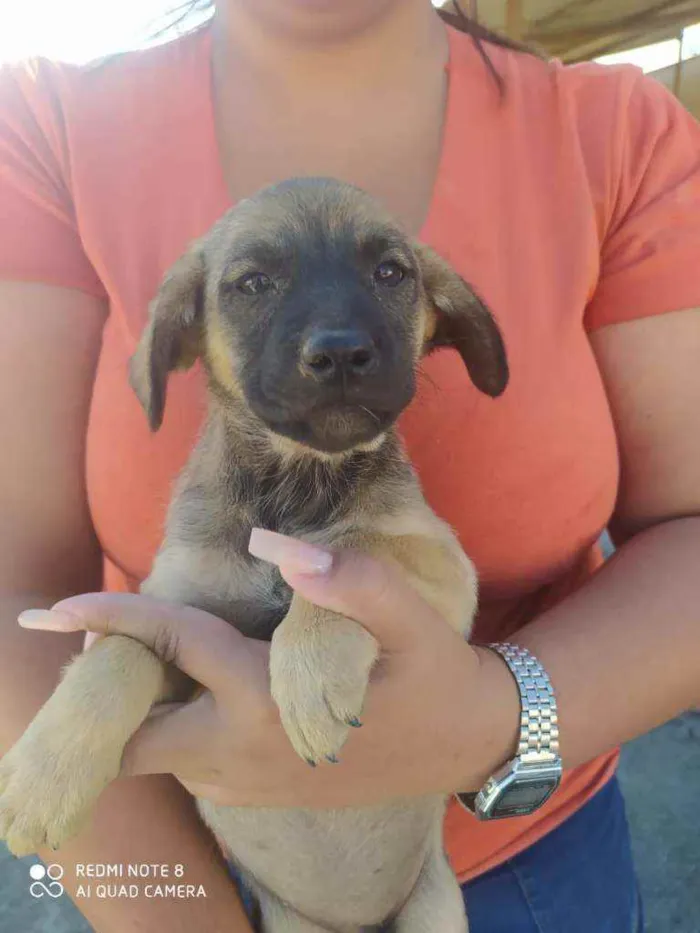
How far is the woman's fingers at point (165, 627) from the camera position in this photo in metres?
1.22

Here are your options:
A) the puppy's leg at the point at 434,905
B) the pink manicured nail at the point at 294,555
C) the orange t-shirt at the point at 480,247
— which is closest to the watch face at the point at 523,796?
the puppy's leg at the point at 434,905

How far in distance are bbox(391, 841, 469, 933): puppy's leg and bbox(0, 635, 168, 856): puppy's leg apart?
0.92 m

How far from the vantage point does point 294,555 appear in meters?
1.15

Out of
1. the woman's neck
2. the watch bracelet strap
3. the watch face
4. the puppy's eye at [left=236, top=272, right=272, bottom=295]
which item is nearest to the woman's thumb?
the watch bracelet strap

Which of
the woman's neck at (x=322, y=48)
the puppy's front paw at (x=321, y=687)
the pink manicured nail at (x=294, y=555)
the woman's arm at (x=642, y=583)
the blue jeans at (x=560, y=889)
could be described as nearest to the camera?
the pink manicured nail at (x=294, y=555)


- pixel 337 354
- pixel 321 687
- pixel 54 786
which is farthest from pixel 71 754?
pixel 337 354

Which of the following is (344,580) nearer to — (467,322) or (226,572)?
(226,572)

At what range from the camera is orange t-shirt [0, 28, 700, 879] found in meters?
A: 1.73

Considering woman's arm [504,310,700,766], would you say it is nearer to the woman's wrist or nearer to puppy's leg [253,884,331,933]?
the woman's wrist

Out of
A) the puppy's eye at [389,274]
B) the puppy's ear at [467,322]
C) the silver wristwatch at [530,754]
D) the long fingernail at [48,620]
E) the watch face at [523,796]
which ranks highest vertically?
the puppy's eye at [389,274]

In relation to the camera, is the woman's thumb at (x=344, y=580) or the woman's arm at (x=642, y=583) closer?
the woman's thumb at (x=344, y=580)

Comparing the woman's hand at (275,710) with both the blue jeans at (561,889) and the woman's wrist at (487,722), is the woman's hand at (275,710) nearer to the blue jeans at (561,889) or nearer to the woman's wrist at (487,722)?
the woman's wrist at (487,722)

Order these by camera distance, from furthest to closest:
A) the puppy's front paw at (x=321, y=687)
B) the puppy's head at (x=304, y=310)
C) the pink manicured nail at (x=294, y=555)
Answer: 1. the puppy's head at (x=304, y=310)
2. the puppy's front paw at (x=321, y=687)
3. the pink manicured nail at (x=294, y=555)

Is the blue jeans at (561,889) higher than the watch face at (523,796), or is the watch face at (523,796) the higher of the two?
the watch face at (523,796)
